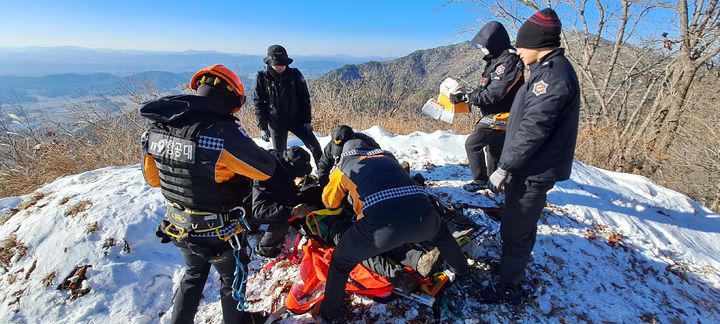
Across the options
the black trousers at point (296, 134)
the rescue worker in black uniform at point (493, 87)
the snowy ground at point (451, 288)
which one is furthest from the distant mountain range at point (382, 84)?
the snowy ground at point (451, 288)

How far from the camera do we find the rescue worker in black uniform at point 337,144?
120 inches

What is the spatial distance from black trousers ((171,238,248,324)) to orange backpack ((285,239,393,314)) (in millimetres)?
606

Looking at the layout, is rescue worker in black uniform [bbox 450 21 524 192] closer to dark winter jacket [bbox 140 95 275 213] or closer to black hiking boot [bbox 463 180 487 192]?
black hiking boot [bbox 463 180 487 192]

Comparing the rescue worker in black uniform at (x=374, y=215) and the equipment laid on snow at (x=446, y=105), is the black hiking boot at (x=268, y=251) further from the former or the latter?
the equipment laid on snow at (x=446, y=105)

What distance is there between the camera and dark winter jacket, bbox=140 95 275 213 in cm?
198

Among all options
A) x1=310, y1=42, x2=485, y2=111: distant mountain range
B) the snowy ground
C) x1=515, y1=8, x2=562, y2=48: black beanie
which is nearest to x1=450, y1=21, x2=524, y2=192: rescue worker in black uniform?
the snowy ground

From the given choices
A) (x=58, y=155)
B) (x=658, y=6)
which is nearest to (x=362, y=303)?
(x=58, y=155)

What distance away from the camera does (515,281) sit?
282 cm

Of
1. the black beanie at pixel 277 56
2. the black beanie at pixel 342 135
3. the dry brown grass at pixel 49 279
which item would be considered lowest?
the dry brown grass at pixel 49 279

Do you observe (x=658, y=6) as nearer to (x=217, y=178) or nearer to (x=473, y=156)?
(x=473, y=156)

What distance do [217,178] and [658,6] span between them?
11.3 metres

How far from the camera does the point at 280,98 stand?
4633 mm

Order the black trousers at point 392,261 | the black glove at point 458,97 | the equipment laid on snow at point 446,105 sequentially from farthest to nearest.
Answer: the equipment laid on snow at point 446,105
the black glove at point 458,97
the black trousers at point 392,261

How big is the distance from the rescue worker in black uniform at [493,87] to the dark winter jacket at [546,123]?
3.74 feet
